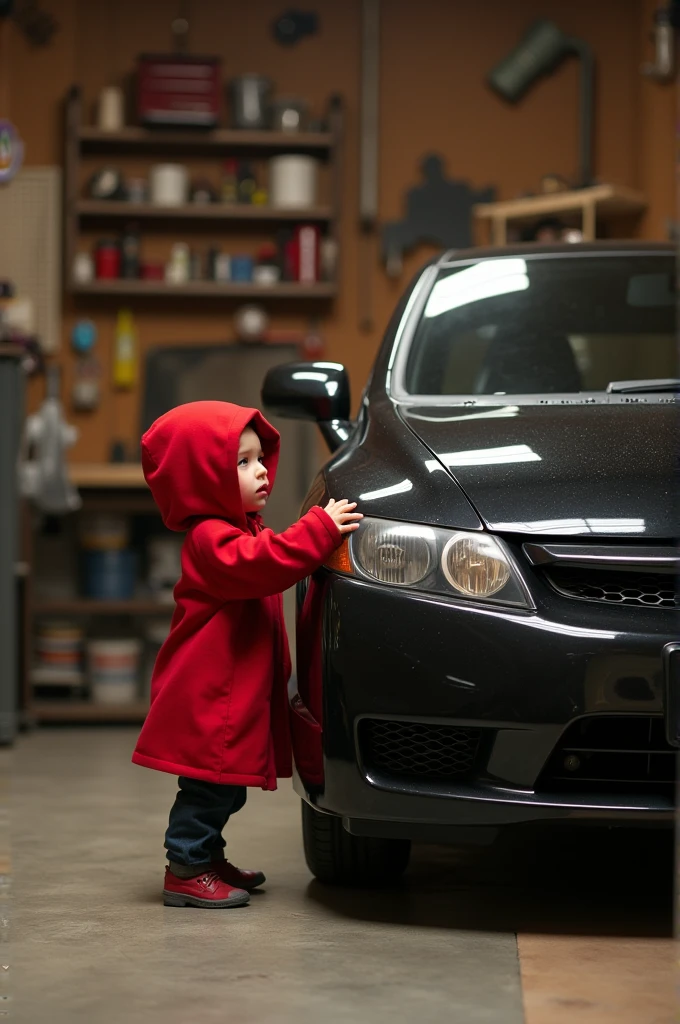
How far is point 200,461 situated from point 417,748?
603 mm

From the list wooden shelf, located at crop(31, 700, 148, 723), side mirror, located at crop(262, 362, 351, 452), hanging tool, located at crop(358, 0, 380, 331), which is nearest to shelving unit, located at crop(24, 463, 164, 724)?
wooden shelf, located at crop(31, 700, 148, 723)

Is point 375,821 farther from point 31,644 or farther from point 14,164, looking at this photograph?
point 14,164

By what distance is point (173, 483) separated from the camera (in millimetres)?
2430

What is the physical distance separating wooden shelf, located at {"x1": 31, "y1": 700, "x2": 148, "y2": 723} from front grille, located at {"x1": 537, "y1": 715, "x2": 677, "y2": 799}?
3.24 meters

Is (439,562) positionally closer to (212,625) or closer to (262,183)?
(212,625)

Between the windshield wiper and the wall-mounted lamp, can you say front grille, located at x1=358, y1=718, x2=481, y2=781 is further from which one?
the wall-mounted lamp

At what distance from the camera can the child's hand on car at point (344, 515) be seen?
225 cm

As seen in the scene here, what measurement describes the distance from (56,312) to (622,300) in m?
4.35

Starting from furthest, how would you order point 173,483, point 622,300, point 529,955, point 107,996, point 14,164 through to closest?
point 14,164, point 622,300, point 173,483, point 529,955, point 107,996

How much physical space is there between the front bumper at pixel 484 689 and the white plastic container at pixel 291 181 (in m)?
4.90

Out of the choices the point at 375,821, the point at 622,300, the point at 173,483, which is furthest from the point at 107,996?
the point at 622,300

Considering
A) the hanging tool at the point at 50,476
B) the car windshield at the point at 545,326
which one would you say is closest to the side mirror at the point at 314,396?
the car windshield at the point at 545,326

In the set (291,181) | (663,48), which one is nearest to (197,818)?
(291,181)

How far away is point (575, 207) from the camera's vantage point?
6.50 m
